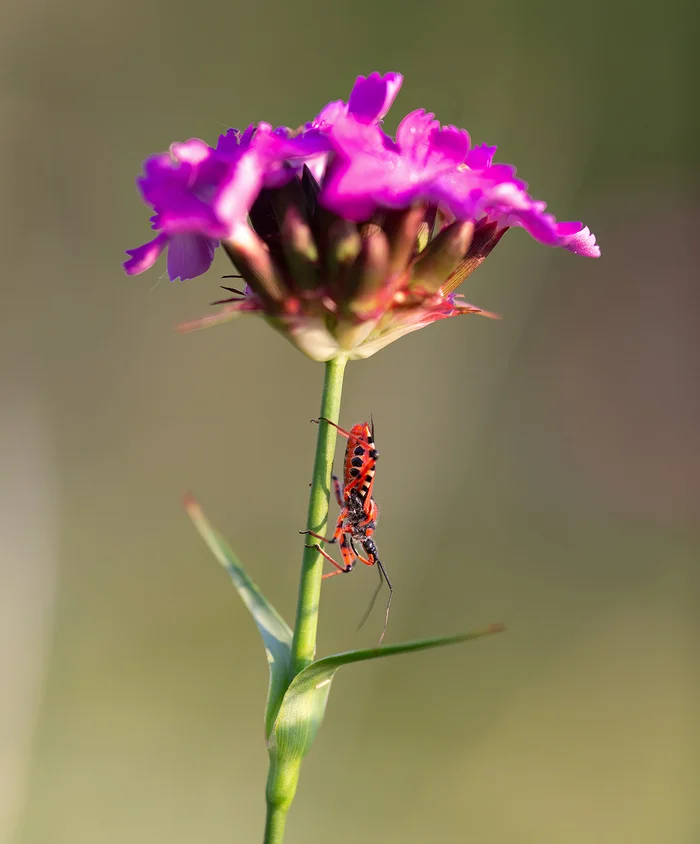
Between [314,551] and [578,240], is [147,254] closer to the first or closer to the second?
[314,551]

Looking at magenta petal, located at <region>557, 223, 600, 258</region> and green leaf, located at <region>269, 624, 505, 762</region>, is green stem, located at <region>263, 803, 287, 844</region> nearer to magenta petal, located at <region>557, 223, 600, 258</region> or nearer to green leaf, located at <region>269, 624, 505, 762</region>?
green leaf, located at <region>269, 624, 505, 762</region>

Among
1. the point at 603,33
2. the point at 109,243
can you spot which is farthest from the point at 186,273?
the point at 603,33

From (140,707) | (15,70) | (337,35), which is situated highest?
(337,35)

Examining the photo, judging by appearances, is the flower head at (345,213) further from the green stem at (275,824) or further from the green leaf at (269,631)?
the green stem at (275,824)

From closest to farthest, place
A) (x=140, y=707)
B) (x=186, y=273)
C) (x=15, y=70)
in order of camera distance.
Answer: (x=186, y=273) → (x=140, y=707) → (x=15, y=70)

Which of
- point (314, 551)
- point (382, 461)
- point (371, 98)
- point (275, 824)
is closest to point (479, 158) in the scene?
point (371, 98)

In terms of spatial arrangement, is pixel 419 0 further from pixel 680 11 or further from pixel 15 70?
pixel 15 70

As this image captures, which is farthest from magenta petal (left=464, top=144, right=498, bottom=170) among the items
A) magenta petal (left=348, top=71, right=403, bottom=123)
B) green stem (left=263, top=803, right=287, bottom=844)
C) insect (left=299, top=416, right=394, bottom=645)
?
green stem (left=263, top=803, right=287, bottom=844)

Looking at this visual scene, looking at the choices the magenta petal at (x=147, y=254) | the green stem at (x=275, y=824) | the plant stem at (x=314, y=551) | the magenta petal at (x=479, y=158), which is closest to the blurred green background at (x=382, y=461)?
the green stem at (x=275, y=824)
